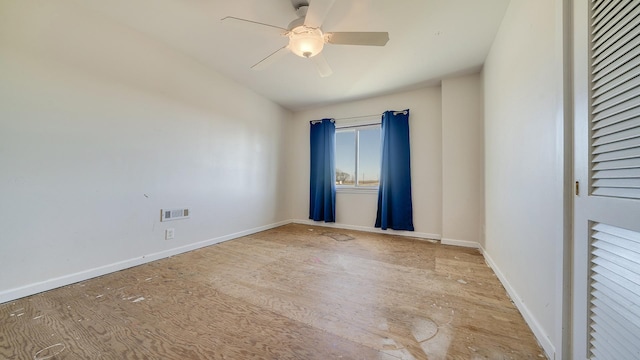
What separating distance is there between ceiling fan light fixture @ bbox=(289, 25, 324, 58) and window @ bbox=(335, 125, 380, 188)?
2161 mm

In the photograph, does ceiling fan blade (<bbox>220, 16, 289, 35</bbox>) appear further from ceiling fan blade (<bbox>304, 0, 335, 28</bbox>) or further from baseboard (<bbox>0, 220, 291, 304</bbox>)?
baseboard (<bbox>0, 220, 291, 304</bbox>)

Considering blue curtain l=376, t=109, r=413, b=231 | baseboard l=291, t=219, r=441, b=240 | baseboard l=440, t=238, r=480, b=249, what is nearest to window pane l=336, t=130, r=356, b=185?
blue curtain l=376, t=109, r=413, b=231

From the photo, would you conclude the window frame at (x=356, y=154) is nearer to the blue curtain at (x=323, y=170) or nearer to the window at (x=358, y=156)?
the window at (x=358, y=156)

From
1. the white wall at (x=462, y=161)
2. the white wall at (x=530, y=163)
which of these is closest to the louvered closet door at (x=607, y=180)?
the white wall at (x=530, y=163)

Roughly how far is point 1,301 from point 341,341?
89.2 inches

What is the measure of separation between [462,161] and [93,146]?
3.99 m

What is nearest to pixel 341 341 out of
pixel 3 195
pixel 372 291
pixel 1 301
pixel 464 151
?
pixel 372 291

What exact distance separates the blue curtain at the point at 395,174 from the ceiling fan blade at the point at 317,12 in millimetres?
2132

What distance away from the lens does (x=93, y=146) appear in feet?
6.01

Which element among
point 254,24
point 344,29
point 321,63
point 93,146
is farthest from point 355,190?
point 93,146

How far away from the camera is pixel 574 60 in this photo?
883mm

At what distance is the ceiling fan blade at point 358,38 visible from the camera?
167 cm

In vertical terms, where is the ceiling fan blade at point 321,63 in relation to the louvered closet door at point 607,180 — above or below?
above

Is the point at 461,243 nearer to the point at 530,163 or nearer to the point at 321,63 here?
the point at 530,163
